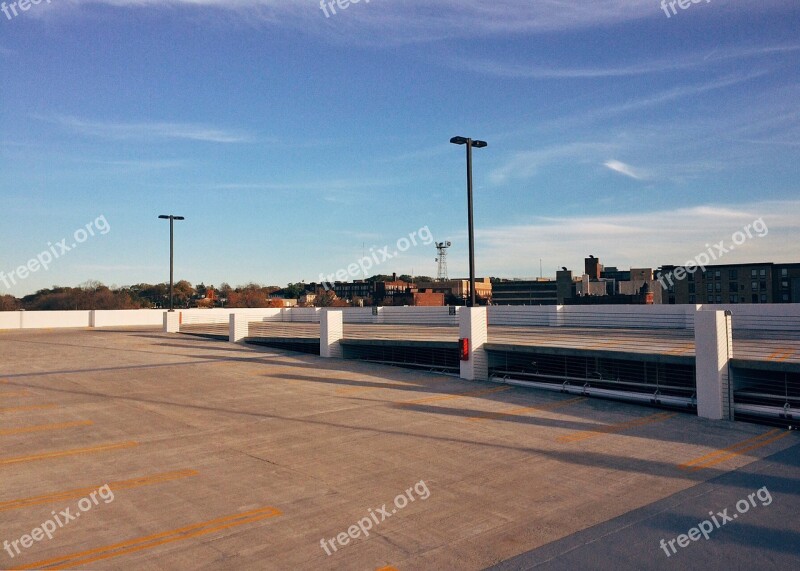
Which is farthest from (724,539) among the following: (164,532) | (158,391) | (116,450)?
(158,391)

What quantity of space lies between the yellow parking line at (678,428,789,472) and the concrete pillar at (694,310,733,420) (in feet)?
4.33

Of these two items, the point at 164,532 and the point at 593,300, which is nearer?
the point at 164,532

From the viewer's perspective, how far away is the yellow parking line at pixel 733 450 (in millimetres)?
10875

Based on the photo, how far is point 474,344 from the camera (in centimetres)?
2045

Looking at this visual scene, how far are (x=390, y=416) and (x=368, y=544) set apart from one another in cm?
761

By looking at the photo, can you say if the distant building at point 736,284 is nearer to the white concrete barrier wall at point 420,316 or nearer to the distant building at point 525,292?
the distant building at point 525,292

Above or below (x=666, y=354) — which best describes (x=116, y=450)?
below

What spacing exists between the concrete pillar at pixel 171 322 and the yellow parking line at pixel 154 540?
1380 inches

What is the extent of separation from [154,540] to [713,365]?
13333 millimetres

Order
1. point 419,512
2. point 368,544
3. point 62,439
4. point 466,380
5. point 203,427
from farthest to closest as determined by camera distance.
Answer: point 466,380, point 203,427, point 62,439, point 419,512, point 368,544

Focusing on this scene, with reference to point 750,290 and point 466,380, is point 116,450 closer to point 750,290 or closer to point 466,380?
point 466,380

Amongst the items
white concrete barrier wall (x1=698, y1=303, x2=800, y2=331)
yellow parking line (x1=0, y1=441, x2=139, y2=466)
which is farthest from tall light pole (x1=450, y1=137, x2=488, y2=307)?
white concrete barrier wall (x1=698, y1=303, x2=800, y2=331)

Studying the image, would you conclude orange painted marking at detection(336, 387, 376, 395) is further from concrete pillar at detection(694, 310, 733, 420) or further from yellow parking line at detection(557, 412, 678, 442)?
concrete pillar at detection(694, 310, 733, 420)

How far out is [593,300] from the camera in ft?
302
